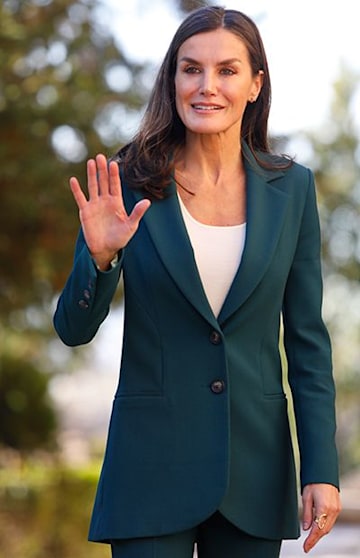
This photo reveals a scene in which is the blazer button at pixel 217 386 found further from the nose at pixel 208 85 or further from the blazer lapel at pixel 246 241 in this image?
the nose at pixel 208 85

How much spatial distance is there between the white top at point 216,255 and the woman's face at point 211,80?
0.22m

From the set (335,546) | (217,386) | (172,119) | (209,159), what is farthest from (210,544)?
(335,546)

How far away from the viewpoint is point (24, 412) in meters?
15.7

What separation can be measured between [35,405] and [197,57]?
13248 millimetres

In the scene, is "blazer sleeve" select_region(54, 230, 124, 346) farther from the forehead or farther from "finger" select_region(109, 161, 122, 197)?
the forehead

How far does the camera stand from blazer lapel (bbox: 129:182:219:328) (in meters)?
2.66

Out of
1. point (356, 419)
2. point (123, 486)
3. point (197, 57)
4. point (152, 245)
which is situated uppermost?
point (197, 57)

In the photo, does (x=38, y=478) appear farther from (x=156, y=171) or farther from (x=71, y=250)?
(x=156, y=171)

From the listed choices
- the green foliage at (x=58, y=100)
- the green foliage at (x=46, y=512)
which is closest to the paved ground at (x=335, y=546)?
the green foliage at (x=58, y=100)

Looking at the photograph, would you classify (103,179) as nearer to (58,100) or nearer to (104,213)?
(104,213)

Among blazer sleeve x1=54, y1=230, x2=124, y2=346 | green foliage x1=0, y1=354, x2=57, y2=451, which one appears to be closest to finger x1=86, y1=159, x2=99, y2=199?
blazer sleeve x1=54, y1=230, x2=124, y2=346

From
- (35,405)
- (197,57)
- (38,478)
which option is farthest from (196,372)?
(35,405)

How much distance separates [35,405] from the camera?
1574 centimetres

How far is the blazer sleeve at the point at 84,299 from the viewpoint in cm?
261
